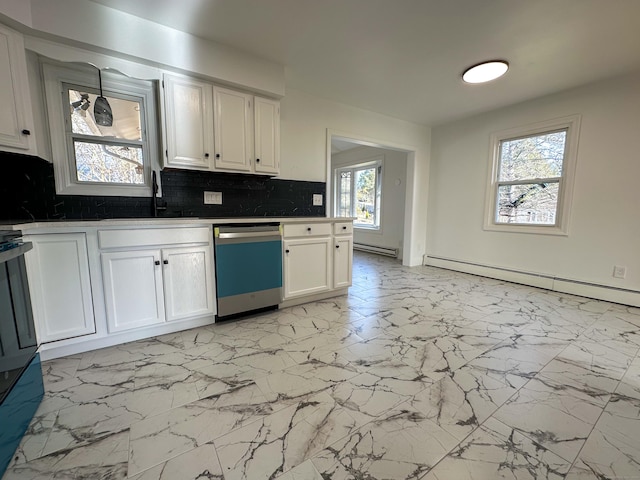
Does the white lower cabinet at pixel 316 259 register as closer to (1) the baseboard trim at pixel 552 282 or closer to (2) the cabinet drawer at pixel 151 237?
(2) the cabinet drawer at pixel 151 237

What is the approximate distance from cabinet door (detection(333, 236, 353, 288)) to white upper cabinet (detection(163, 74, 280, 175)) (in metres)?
1.03

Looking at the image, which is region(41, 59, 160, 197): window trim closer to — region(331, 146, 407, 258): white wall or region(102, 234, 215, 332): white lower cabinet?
region(102, 234, 215, 332): white lower cabinet

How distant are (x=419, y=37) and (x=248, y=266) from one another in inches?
95.1

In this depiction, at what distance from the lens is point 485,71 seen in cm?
264

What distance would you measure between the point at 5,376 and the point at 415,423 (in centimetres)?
180

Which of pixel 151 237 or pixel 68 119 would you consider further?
pixel 68 119

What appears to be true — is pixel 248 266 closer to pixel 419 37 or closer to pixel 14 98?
pixel 14 98

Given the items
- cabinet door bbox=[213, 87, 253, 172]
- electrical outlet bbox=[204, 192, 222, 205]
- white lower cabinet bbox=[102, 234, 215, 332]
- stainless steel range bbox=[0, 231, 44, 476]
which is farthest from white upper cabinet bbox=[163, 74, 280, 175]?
stainless steel range bbox=[0, 231, 44, 476]

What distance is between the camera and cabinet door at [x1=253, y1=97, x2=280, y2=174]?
268 centimetres

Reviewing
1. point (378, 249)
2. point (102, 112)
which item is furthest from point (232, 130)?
point (378, 249)

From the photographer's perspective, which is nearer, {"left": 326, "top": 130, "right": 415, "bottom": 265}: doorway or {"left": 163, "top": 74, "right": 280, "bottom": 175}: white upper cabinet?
{"left": 163, "top": 74, "right": 280, "bottom": 175}: white upper cabinet

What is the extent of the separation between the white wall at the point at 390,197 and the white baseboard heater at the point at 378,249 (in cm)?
7

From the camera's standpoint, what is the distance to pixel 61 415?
132cm

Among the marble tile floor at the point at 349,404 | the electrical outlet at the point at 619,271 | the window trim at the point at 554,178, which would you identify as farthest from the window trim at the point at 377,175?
the marble tile floor at the point at 349,404
